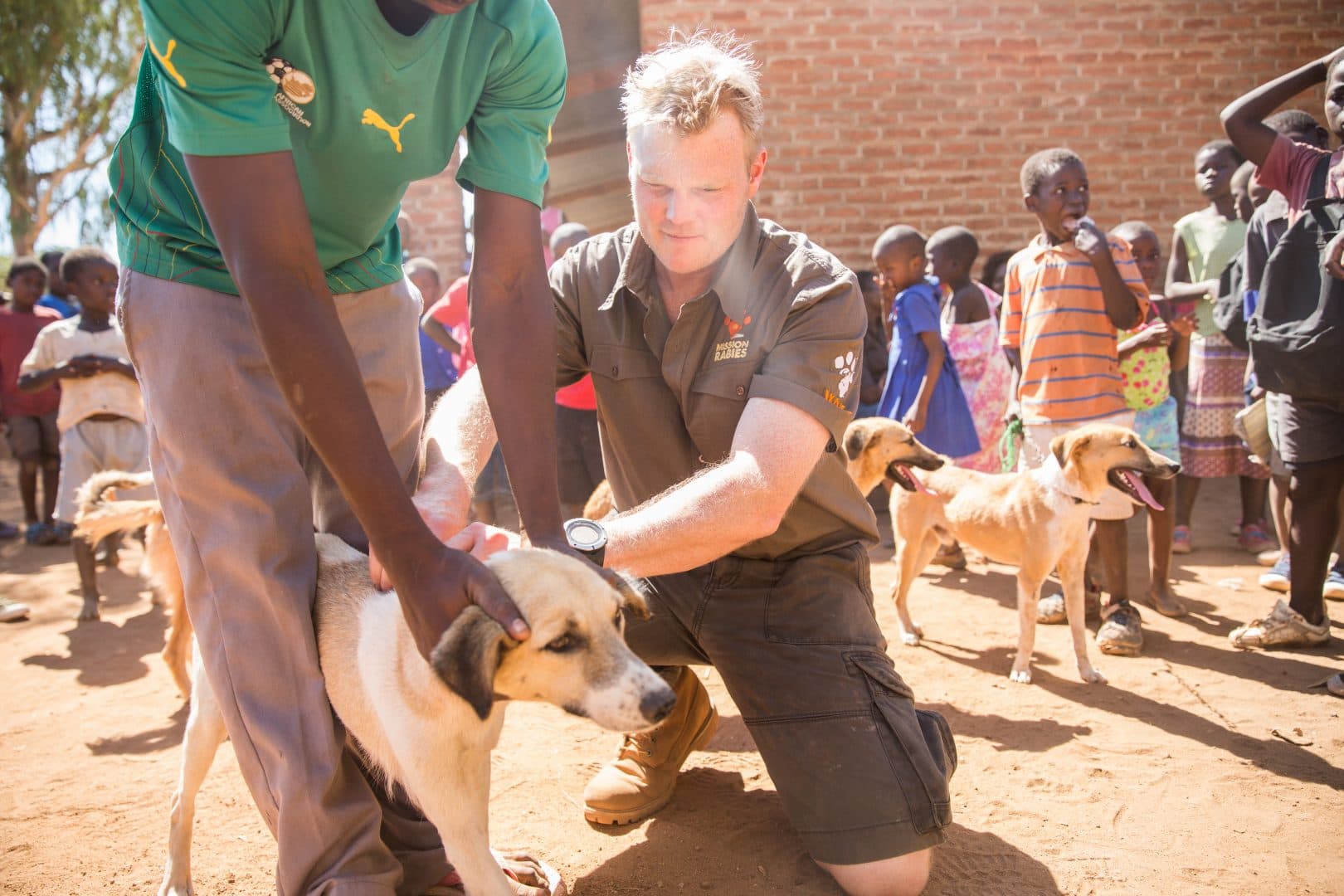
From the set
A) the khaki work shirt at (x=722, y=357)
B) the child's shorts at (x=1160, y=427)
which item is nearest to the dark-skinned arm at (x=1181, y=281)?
the child's shorts at (x=1160, y=427)

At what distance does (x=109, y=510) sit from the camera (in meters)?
4.03

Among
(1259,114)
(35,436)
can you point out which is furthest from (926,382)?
(35,436)

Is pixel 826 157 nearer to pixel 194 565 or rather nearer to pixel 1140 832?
pixel 1140 832

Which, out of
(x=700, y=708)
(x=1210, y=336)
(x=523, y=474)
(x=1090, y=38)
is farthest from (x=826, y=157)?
(x=523, y=474)

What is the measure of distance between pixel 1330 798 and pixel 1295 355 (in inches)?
76.6

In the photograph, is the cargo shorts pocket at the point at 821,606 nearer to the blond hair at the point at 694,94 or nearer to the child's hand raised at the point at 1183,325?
the blond hair at the point at 694,94

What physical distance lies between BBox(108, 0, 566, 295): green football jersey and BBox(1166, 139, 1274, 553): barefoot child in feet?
18.8

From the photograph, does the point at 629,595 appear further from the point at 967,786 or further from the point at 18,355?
the point at 18,355

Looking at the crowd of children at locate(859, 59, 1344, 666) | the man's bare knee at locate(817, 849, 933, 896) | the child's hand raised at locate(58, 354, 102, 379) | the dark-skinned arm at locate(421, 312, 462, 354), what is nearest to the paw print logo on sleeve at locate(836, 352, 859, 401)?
the man's bare knee at locate(817, 849, 933, 896)

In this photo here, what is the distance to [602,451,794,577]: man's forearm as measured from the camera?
236cm

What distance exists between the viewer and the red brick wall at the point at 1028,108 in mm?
8586

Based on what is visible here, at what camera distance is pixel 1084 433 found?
15.0ft

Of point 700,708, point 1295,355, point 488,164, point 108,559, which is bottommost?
point 108,559

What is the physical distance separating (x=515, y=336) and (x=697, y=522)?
644 millimetres
